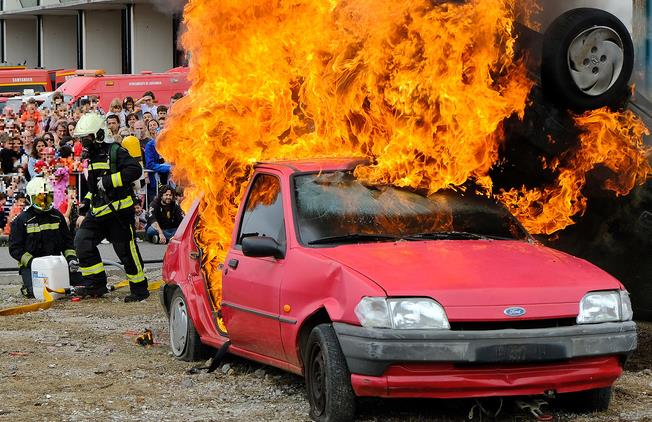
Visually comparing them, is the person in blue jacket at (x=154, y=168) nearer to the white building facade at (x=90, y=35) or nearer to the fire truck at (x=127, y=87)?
the fire truck at (x=127, y=87)

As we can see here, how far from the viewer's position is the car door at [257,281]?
7504mm

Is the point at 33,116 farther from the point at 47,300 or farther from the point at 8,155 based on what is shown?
A: the point at 47,300

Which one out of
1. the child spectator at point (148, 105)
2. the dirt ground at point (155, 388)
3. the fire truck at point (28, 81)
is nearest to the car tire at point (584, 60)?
the dirt ground at point (155, 388)

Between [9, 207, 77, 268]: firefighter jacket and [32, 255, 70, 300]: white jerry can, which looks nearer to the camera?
[32, 255, 70, 300]: white jerry can

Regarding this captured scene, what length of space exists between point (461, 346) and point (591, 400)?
1.07m

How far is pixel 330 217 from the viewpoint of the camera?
7.58 meters

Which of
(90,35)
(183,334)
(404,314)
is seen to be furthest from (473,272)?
(90,35)

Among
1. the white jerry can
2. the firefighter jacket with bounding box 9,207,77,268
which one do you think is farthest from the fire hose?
the firefighter jacket with bounding box 9,207,77,268

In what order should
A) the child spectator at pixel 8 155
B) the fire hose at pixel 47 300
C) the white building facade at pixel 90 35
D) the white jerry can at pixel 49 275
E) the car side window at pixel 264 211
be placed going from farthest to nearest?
the white building facade at pixel 90 35, the child spectator at pixel 8 155, the white jerry can at pixel 49 275, the fire hose at pixel 47 300, the car side window at pixel 264 211

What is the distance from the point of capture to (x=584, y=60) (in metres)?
8.53

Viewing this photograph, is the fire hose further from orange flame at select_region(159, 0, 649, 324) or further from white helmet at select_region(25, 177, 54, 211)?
orange flame at select_region(159, 0, 649, 324)

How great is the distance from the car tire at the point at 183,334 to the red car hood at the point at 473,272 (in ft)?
7.28

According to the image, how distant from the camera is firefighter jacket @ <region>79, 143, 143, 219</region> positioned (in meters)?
13.3

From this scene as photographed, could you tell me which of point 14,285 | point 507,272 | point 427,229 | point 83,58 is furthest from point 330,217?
point 83,58
